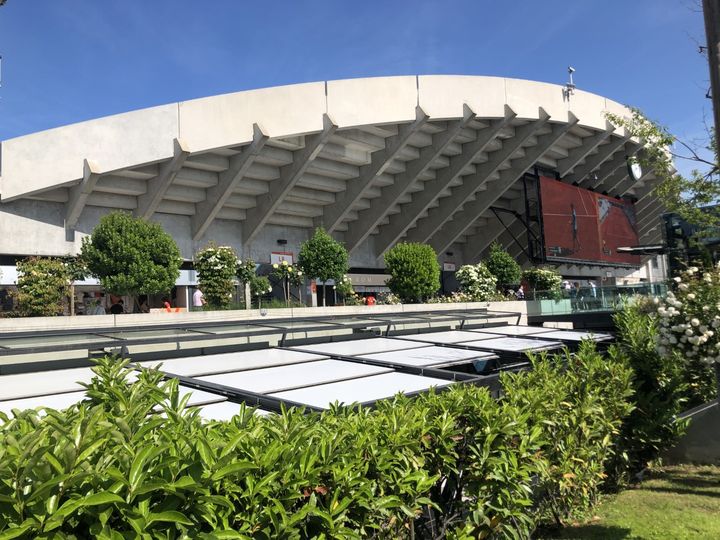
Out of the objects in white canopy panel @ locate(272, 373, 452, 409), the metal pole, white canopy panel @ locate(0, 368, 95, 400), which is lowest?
white canopy panel @ locate(272, 373, 452, 409)

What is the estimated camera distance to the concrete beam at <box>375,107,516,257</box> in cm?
3247

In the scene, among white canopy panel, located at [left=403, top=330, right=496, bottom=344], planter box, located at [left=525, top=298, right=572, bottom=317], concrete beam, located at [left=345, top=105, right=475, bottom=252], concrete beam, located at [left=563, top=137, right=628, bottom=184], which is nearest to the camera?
white canopy panel, located at [left=403, top=330, right=496, bottom=344]

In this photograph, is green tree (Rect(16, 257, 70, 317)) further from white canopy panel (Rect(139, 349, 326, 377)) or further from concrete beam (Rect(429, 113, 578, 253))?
concrete beam (Rect(429, 113, 578, 253))

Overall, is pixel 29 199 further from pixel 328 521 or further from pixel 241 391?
pixel 328 521

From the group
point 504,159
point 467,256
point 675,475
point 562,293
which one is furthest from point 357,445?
point 467,256

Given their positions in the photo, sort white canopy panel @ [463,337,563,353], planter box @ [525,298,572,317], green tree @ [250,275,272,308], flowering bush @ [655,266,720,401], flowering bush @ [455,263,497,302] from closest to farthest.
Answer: flowering bush @ [655,266,720,401], white canopy panel @ [463,337,563,353], green tree @ [250,275,272,308], planter box @ [525,298,572,317], flowering bush @ [455,263,497,302]

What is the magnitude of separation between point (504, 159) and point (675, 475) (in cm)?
3085

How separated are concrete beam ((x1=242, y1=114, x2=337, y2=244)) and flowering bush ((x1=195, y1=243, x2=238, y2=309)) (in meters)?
10.2

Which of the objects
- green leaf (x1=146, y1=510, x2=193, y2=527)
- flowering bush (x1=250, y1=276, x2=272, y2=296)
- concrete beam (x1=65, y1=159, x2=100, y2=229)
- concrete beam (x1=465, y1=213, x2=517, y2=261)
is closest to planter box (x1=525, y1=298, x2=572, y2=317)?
Answer: flowering bush (x1=250, y1=276, x2=272, y2=296)

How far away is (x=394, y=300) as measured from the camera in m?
26.5

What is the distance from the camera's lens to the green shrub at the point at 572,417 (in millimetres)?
4254

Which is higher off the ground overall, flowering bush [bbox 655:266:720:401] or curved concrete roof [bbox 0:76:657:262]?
curved concrete roof [bbox 0:76:657:262]

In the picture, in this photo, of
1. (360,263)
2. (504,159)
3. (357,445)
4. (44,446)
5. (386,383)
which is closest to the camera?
(44,446)

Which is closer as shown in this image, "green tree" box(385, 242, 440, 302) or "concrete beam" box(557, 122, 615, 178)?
"green tree" box(385, 242, 440, 302)
